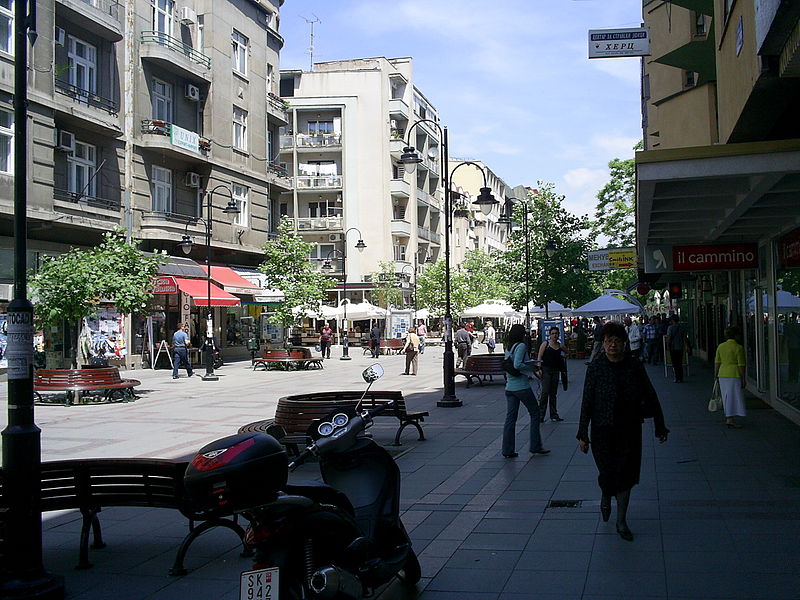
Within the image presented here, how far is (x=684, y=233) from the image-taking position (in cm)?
1452

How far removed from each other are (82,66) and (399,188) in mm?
38742

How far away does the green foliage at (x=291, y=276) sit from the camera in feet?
123

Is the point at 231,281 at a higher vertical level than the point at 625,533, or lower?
higher

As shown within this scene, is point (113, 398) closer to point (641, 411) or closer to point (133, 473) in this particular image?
point (133, 473)

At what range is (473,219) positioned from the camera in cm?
9431

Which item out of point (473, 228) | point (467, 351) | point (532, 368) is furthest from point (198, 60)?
point (473, 228)

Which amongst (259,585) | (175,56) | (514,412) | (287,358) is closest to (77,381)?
(287,358)

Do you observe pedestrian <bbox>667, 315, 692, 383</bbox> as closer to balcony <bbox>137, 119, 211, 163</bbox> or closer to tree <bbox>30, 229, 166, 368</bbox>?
tree <bbox>30, 229, 166, 368</bbox>

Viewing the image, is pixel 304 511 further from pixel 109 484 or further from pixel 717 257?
pixel 717 257

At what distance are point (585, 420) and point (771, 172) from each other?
3.22 m

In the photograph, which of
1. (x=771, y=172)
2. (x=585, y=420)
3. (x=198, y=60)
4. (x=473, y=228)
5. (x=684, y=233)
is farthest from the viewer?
(x=473, y=228)

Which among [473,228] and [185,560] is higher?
[473,228]

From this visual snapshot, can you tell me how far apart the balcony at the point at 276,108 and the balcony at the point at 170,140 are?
8.30 metres

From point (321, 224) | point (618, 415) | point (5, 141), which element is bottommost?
point (618, 415)
